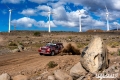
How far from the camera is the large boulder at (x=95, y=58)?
1715cm

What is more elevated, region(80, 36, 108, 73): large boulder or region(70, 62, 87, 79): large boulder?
region(80, 36, 108, 73): large boulder

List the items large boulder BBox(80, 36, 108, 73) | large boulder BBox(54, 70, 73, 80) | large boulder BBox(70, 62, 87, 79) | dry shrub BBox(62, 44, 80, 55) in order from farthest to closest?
dry shrub BBox(62, 44, 80, 55) → large boulder BBox(54, 70, 73, 80) → large boulder BBox(70, 62, 87, 79) → large boulder BBox(80, 36, 108, 73)

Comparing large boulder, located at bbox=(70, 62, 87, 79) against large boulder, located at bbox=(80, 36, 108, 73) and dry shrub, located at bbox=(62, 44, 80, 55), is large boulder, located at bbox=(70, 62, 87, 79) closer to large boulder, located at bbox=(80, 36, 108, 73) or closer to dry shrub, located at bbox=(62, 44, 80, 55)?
large boulder, located at bbox=(80, 36, 108, 73)

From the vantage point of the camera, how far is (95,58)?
17422 millimetres

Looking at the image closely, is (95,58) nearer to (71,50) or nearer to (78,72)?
(78,72)

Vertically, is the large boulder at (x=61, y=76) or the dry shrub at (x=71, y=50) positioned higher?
the dry shrub at (x=71, y=50)

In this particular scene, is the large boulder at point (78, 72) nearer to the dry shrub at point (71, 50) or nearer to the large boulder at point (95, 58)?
the large boulder at point (95, 58)

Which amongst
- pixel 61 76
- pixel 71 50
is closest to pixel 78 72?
pixel 61 76

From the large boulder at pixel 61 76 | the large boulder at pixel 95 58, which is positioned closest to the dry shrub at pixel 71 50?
the large boulder at pixel 61 76

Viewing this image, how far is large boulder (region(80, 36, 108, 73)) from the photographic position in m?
17.1

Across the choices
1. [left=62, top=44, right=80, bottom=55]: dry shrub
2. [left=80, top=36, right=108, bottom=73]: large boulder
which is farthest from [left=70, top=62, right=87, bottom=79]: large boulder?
[left=62, top=44, right=80, bottom=55]: dry shrub

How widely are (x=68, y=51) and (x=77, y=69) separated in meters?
19.1

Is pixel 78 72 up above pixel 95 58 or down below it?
below

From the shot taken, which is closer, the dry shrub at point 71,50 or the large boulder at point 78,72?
the large boulder at point 78,72
